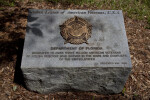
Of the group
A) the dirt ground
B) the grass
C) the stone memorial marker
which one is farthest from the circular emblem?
the grass

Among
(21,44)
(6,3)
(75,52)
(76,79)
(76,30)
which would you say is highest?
(76,30)

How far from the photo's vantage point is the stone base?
115 inches

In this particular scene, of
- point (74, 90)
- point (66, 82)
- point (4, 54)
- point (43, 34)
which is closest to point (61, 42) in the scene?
point (43, 34)

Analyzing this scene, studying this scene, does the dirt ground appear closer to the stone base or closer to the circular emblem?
the stone base

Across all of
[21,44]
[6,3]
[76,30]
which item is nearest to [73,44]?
[76,30]

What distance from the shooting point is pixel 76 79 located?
3.11 metres

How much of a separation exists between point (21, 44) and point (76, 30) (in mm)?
1602

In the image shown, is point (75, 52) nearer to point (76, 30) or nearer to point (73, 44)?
point (73, 44)

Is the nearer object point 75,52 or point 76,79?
point 75,52

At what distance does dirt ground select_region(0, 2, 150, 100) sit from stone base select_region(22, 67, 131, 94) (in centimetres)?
17

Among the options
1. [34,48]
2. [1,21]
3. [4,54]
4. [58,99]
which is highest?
[34,48]

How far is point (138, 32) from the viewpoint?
4656mm

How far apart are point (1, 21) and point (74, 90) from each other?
2595mm

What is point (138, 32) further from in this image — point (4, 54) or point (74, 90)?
point (4, 54)
